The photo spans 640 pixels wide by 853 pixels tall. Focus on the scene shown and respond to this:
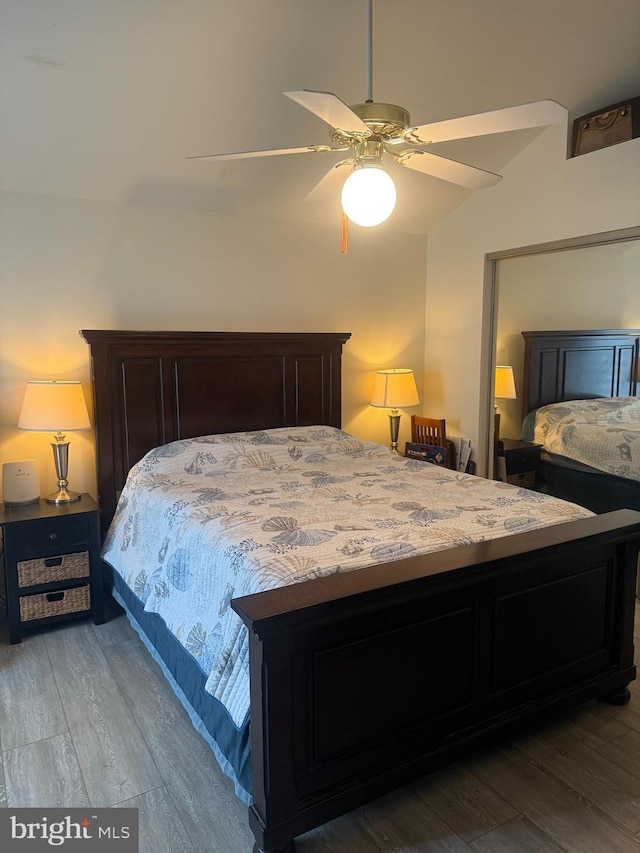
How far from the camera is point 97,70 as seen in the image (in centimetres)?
259

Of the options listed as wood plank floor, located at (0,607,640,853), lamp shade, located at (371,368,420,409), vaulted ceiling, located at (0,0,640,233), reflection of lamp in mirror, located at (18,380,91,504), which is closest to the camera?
wood plank floor, located at (0,607,640,853)

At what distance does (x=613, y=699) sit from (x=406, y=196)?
313 centimetres

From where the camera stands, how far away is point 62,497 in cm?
317

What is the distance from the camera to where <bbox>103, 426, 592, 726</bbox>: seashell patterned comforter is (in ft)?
6.37

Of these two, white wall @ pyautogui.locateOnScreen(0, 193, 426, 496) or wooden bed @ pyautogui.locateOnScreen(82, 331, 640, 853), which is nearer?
wooden bed @ pyautogui.locateOnScreen(82, 331, 640, 853)

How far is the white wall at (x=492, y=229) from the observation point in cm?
327

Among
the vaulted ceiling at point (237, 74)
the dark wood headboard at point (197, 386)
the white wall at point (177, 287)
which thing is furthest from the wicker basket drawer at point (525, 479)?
the vaulted ceiling at point (237, 74)

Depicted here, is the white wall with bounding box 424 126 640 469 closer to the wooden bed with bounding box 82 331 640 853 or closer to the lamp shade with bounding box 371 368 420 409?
the lamp shade with bounding box 371 368 420 409

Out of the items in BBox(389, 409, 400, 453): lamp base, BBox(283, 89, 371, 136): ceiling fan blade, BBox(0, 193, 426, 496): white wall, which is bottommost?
BBox(389, 409, 400, 453): lamp base

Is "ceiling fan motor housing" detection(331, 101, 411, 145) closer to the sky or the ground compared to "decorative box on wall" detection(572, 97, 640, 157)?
closer to the ground

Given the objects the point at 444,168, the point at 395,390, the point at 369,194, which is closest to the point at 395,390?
the point at 395,390

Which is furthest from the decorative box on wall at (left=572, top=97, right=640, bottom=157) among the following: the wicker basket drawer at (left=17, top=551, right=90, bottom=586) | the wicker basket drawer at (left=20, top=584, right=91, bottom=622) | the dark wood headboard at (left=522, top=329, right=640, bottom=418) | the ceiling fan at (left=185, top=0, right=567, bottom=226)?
the wicker basket drawer at (left=20, top=584, right=91, bottom=622)

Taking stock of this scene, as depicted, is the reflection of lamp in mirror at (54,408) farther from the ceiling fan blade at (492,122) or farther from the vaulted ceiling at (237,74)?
the ceiling fan blade at (492,122)

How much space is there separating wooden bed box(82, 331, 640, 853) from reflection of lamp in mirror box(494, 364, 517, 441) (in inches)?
68.3
